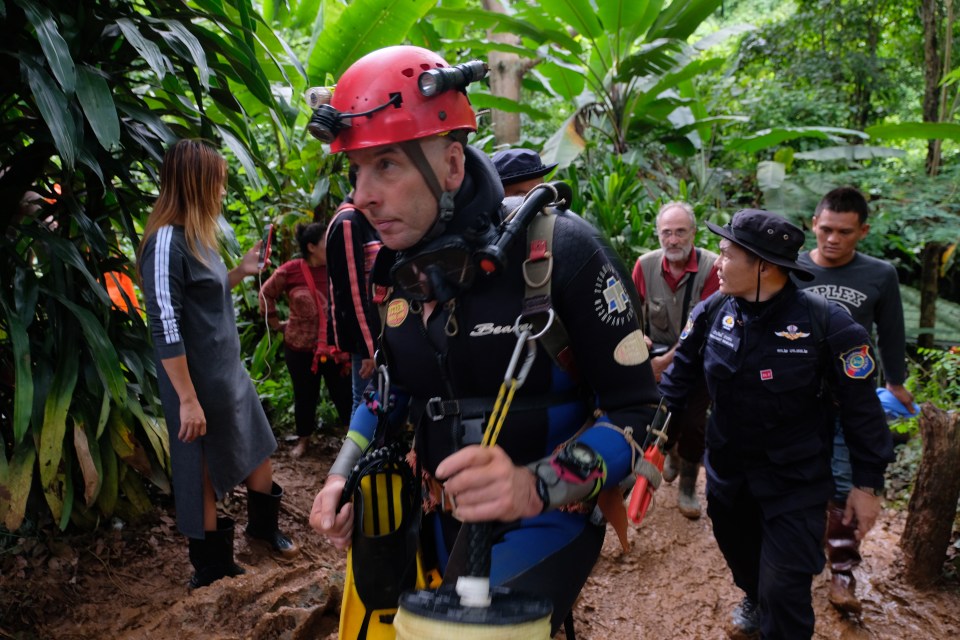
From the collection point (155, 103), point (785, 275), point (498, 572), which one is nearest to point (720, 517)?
point (785, 275)

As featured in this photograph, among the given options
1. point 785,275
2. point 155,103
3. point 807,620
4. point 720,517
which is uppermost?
point 155,103

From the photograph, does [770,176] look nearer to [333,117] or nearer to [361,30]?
[361,30]

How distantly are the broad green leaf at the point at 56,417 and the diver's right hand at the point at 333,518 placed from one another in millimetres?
1915

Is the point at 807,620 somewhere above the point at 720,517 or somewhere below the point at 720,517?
below

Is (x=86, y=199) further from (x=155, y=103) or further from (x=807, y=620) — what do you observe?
(x=807, y=620)

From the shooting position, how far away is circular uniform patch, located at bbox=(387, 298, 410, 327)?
6.21 feet

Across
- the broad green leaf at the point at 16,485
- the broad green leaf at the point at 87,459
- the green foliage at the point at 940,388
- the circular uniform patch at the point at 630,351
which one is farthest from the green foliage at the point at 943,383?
the broad green leaf at the point at 16,485

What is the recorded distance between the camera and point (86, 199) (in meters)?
3.63

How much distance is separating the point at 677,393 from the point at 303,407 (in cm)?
312

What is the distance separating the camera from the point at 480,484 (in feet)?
4.42

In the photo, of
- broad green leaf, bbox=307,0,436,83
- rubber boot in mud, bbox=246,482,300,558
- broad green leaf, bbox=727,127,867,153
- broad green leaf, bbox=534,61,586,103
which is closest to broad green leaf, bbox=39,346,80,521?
rubber boot in mud, bbox=246,482,300,558

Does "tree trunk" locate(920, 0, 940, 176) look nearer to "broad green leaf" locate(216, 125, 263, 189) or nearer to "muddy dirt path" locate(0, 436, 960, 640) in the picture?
"muddy dirt path" locate(0, 436, 960, 640)

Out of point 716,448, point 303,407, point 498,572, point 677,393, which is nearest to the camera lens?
point 498,572

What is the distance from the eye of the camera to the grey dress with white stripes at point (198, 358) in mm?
3084
